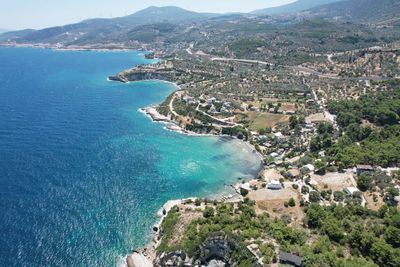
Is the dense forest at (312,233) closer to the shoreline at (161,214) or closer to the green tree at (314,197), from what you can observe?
the shoreline at (161,214)

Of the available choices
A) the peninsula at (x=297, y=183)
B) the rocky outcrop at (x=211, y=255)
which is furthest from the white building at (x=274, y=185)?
the rocky outcrop at (x=211, y=255)

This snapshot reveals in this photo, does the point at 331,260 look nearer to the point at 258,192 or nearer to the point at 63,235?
the point at 258,192

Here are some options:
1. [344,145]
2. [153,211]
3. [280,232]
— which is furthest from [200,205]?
[344,145]

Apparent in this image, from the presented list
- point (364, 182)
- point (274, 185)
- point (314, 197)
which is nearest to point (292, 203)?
point (314, 197)

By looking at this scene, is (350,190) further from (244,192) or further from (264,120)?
(264,120)

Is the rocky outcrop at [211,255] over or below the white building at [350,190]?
over
